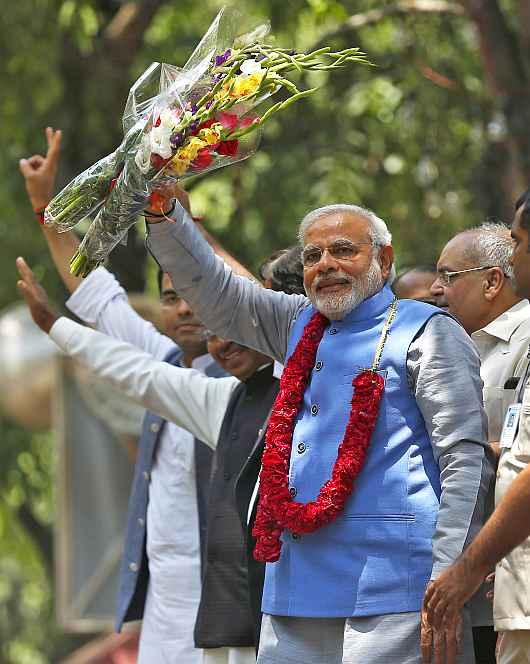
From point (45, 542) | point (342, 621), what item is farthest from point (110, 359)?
point (45, 542)

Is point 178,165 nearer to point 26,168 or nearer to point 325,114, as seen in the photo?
point 26,168

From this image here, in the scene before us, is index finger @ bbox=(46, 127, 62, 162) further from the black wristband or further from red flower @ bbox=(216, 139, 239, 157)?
red flower @ bbox=(216, 139, 239, 157)

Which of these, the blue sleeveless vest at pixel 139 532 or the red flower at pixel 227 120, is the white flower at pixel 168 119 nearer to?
the red flower at pixel 227 120

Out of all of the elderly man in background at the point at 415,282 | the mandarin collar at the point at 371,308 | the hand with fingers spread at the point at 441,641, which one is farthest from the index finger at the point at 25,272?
the hand with fingers spread at the point at 441,641

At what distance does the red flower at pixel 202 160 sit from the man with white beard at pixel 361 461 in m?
0.24

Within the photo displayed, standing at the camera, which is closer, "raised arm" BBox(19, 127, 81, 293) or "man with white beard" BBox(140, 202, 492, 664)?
"man with white beard" BBox(140, 202, 492, 664)

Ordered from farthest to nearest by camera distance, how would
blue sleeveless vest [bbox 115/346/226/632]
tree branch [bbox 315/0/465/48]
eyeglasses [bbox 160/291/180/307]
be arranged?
tree branch [bbox 315/0/465/48], eyeglasses [bbox 160/291/180/307], blue sleeveless vest [bbox 115/346/226/632]

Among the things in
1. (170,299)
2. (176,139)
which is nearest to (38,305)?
(170,299)

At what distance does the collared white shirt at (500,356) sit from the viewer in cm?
462

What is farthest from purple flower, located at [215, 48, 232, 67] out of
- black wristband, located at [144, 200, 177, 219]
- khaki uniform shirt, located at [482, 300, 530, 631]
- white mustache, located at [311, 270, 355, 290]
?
khaki uniform shirt, located at [482, 300, 530, 631]

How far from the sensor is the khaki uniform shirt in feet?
13.3

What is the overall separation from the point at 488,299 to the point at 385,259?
0.51m

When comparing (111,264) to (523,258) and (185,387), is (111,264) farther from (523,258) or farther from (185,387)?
(523,258)

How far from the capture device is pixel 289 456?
4434 mm
